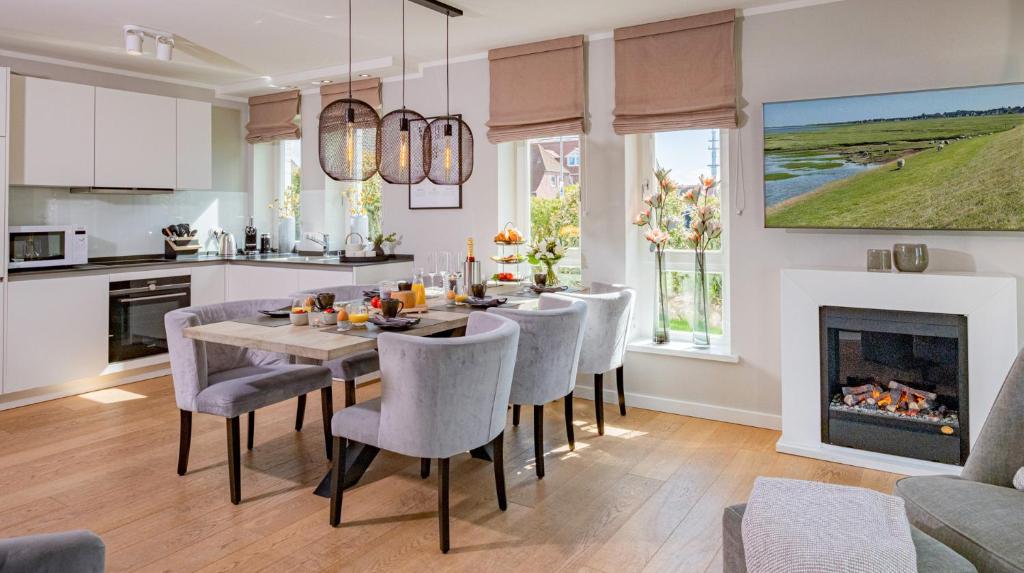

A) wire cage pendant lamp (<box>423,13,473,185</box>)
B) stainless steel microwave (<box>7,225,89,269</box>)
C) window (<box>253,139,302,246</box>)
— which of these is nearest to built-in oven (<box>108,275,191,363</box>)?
stainless steel microwave (<box>7,225,89,269</box>)

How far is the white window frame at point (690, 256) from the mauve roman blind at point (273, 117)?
3.16 metres

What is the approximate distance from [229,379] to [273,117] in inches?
139

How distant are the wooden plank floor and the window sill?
0.40 metres

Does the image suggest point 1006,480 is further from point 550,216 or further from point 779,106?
point 550,216

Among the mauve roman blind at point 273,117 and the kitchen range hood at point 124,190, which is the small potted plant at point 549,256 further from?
the kitchen range hood at point 124,190

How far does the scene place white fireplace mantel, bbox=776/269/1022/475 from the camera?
3016 mm

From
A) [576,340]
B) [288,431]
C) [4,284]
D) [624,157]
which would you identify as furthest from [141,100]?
[576,340]

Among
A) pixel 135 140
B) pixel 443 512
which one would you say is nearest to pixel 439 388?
pixel 443 512

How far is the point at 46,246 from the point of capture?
459 centimetres

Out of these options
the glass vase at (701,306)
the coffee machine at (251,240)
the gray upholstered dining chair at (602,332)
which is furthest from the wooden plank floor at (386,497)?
the coffee machine at (251,240)

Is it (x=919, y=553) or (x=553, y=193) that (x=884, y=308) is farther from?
(x=553, y=193)

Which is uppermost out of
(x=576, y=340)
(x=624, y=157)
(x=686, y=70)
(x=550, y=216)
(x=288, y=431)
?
(x=686, y=70)

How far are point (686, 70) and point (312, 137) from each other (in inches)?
131

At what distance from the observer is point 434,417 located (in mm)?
2406
